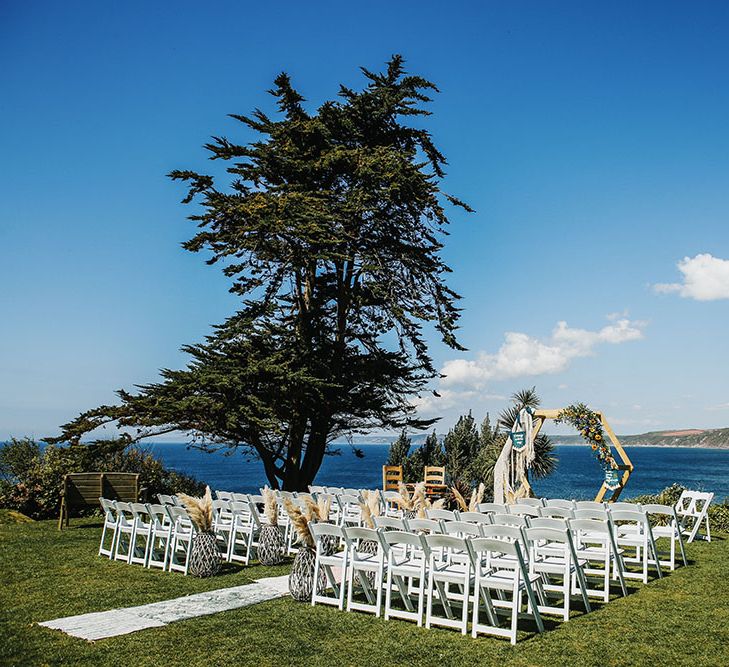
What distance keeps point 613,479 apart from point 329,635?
9792 millimetres

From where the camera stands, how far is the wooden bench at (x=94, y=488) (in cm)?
1393

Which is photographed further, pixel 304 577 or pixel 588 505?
pixel 588 505

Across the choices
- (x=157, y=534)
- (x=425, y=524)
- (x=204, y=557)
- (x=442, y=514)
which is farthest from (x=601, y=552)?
(x=157, y=534)

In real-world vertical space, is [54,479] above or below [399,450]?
below

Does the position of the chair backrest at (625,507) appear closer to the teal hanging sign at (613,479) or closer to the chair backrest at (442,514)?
the chair backrest at (442,514)

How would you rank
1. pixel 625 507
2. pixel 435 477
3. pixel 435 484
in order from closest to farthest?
1. pixel 625 507
2. pixel 435 484
3. pixel 435 477

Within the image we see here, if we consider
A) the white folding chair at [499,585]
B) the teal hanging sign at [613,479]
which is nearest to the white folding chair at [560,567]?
the white folding chair at [499,585]

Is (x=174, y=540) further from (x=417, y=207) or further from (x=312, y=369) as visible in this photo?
(x=417, y=207)

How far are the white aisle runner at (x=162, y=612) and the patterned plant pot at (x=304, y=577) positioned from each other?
0.36 meters

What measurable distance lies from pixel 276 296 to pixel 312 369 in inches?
119

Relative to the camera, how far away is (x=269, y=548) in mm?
10273

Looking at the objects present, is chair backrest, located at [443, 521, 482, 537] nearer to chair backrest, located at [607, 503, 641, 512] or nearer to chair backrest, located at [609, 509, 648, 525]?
chair backrest, located at [609, 509, 648, 525]

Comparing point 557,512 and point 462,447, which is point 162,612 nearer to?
point 557,512

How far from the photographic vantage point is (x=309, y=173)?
18656mm
